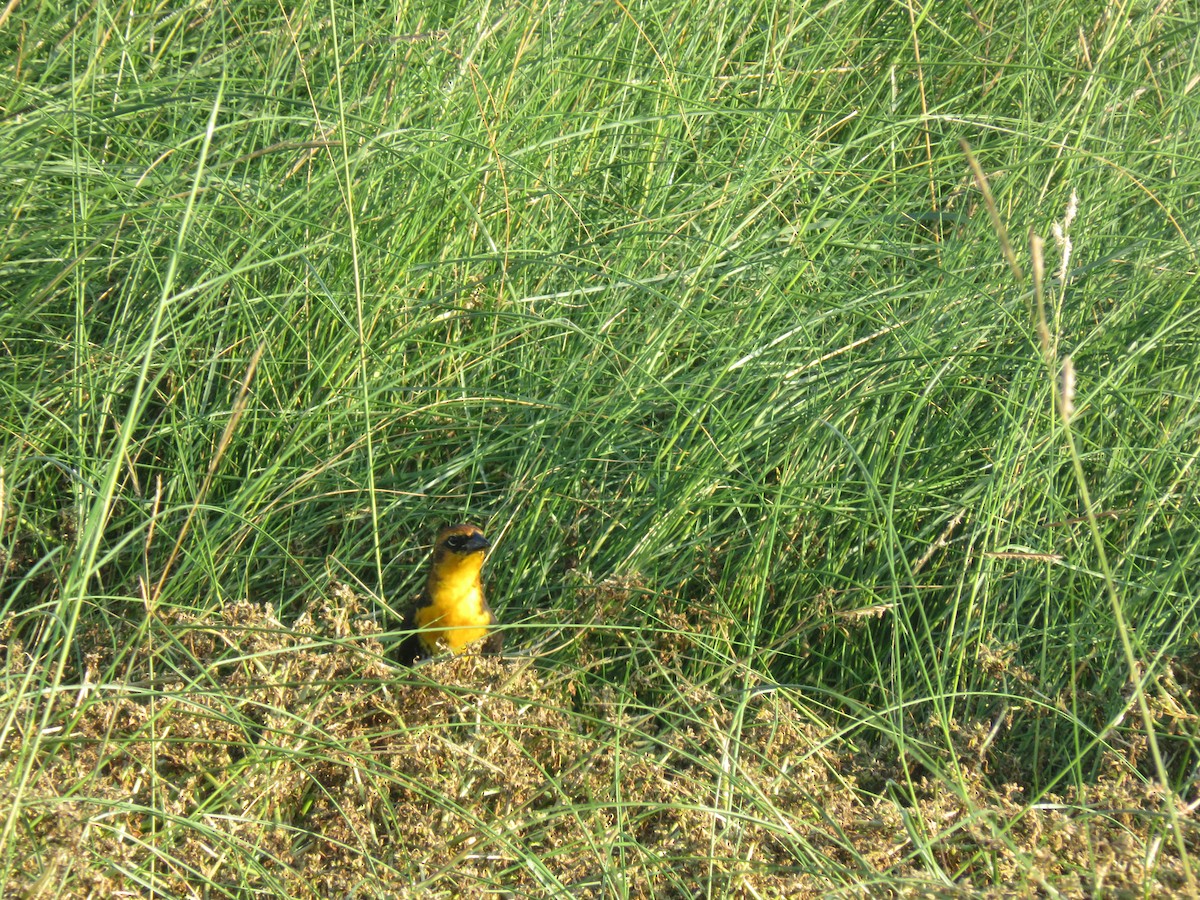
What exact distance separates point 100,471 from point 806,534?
6.00 ft

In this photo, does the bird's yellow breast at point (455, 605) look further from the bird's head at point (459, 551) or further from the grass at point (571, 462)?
the grass at point (571, 462)

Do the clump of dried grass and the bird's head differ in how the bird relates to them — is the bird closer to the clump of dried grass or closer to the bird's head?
the bird's head

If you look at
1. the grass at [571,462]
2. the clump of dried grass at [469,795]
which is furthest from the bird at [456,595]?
the clump of dried grass at [469,795]

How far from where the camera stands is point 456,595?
3414 millimetres

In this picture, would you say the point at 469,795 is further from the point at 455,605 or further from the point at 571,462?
the point at 571,462

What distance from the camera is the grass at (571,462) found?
283 centimetres

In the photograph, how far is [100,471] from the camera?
3.29 meters

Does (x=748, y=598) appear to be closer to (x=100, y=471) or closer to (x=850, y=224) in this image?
(x=850, y=224)

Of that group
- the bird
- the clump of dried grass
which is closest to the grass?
the clump of dried grass

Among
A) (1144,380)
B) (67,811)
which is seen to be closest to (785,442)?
(1144,380)

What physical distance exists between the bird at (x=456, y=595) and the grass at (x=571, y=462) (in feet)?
0.45

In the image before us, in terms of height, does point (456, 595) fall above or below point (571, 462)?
below

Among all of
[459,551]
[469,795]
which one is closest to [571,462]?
[459,551]

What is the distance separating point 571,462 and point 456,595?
471mm
